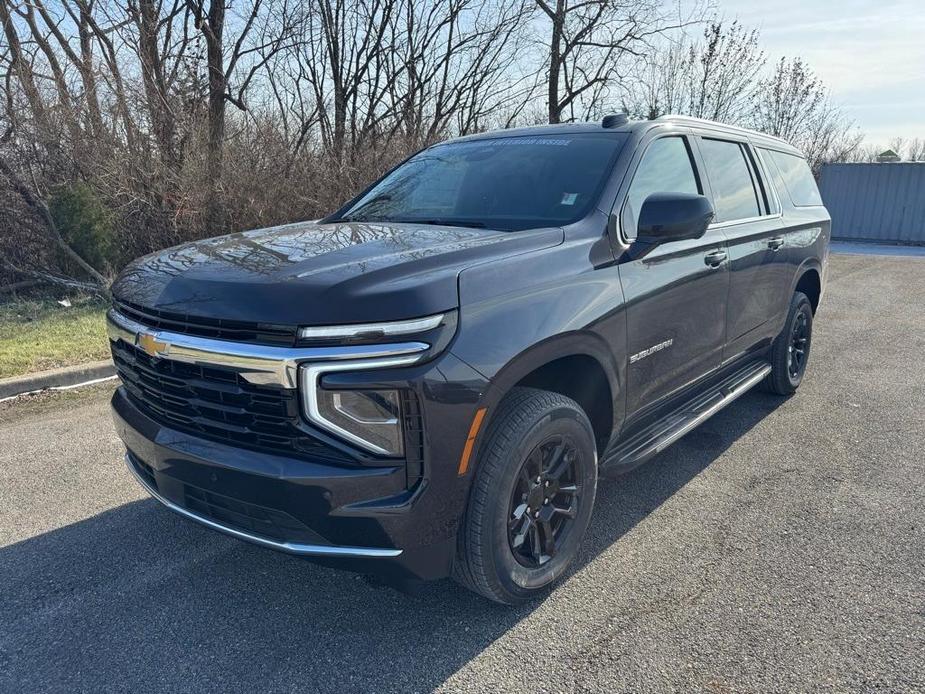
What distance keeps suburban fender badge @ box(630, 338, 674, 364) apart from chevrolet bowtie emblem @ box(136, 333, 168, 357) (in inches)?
77.0

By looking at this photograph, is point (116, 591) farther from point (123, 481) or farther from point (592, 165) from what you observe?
point (592, 165)

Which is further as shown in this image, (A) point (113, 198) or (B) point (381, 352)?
(A) point (113, 198)

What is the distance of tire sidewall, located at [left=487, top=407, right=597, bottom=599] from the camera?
2449 mm

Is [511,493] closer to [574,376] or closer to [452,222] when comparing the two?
[574,376]

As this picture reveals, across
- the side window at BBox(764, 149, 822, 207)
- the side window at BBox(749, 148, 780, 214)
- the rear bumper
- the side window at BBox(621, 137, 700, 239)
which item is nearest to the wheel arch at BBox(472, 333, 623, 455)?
the rear bumper

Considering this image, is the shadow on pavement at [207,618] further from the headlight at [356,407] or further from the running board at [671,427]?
the headlight at [356,407]

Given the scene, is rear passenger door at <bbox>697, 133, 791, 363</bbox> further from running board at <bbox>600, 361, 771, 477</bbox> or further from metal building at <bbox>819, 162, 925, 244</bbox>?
metal building at <bbox>819, 162, 925, 244</bbox>

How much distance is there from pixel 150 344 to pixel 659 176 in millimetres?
2544

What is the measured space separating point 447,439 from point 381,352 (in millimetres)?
367

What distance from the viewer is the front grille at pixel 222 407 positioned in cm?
A: 219

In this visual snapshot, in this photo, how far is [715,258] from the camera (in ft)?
12.2

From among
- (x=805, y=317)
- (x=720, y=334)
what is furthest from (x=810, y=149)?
(x=720, y=334)

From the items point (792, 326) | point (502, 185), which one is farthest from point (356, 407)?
point (792, 326)

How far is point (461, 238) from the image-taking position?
2832 mm
